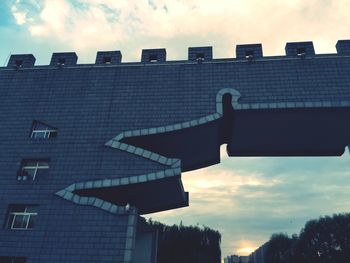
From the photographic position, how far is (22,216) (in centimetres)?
1758

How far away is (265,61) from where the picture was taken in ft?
73.5

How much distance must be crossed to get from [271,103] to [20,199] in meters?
17.8

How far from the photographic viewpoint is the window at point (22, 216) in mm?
Answer: 17297

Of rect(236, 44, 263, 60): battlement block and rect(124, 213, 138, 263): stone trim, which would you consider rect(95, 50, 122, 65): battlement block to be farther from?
rect(124, 213, 138, 263): stone trim

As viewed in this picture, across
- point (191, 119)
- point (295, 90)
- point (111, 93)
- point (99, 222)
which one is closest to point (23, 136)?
point (111, 93)

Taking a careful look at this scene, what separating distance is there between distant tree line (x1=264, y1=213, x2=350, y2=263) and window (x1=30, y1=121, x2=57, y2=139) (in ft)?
141

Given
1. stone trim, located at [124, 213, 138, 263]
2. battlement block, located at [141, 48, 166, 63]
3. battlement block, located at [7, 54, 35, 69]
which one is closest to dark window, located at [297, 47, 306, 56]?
battlement block, located at [141, 48, 166, 63]

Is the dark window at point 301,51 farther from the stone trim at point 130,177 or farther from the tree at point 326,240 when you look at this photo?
the tree at point 326,240

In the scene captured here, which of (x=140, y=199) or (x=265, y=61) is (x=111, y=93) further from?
(x=265, y=61)

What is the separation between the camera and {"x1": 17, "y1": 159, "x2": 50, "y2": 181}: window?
752 inches

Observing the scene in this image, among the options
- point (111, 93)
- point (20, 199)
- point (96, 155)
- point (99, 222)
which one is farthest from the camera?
point (111, 93)

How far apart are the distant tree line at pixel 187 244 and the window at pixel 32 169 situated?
2579cm

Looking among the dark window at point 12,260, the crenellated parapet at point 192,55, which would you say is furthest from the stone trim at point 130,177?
the crenellated parapet at point 192,55

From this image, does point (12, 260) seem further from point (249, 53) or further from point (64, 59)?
point (249, 53)
